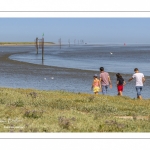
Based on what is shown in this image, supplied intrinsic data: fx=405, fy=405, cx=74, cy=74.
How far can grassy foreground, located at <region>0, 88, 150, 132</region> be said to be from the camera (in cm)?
1042

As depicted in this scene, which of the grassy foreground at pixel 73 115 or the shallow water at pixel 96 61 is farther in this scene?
the shallow water at pixel 96 61

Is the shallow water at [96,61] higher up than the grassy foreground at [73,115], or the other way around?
the shallow water at [96,61]

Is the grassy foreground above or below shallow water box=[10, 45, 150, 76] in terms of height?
below

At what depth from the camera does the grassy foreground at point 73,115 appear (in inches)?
410

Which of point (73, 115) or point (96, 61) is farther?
point (96, 61)

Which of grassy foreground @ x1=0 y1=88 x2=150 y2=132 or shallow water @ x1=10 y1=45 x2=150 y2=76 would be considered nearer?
grassy foreground @ x1=0 y1=88 x2=150 y2=132

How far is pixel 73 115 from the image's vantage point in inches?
491

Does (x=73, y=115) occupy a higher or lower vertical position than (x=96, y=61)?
lower
